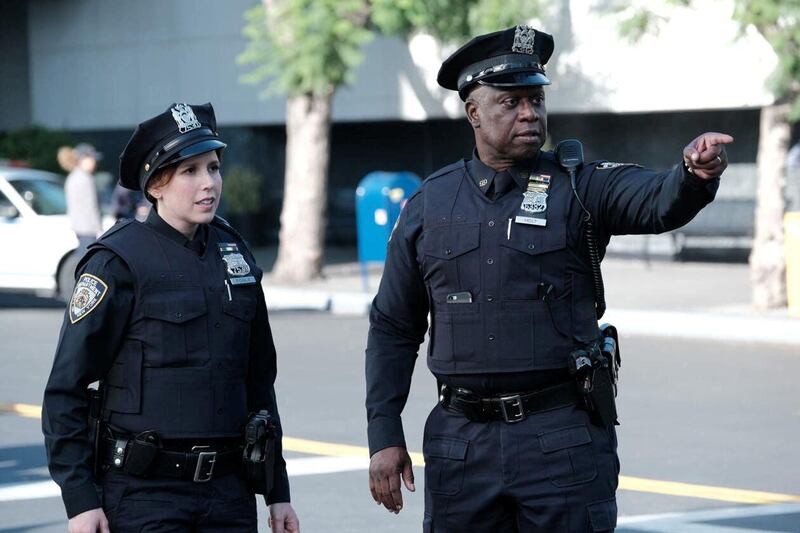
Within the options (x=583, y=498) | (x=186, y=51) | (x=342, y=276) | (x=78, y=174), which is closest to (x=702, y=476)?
(x=583, y=498)

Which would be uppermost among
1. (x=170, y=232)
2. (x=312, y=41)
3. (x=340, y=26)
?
(x=340, y=26)

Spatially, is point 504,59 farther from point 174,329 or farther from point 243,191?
point 243,191

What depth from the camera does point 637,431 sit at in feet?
30.6

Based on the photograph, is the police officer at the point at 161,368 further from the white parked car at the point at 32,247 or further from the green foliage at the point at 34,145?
the green foliage at the point at 34,145

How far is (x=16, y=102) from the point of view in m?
32.0

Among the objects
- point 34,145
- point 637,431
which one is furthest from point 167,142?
point 34,145

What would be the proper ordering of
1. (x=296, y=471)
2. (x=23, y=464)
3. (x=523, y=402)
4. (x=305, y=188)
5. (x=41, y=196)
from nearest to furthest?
(x=523, y=402)
(x=296, y=471)
(x=23, y=464)
(x=41, y=196)
(x=305, y=188)

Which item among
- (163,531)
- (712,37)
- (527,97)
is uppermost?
(712,37)

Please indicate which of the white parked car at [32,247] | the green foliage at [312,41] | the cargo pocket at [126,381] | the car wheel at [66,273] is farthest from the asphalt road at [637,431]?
the green foliage at [312,41]

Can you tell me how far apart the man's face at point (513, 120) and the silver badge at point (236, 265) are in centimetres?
82

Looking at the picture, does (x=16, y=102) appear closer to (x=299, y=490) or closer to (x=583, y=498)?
(x=299, y=490)

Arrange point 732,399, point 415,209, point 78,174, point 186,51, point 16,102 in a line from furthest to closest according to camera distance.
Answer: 1. point 16,102
2. point 186,51
3. point 78,174
4. point 732,399
5. point 415,209

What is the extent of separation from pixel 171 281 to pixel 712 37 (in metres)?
17.5

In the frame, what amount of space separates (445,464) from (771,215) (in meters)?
12.0
